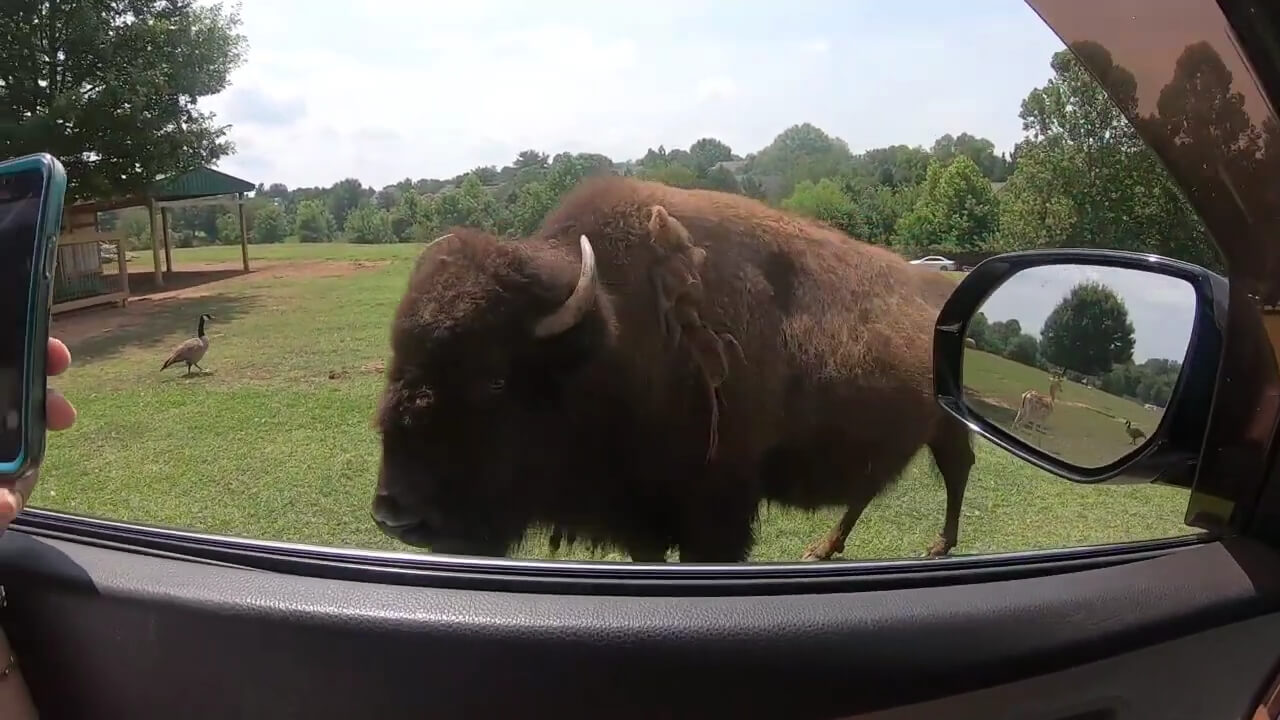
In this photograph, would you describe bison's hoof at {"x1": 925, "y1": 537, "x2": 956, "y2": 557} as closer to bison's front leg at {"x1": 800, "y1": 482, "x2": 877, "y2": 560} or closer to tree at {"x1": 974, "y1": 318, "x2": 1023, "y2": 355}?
bison's front leg at {"x1": 800, "y1": 482, "x2": 877, "y2": 560}

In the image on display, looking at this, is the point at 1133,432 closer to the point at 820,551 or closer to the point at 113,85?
the point at 820,551

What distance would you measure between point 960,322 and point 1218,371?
843 mm

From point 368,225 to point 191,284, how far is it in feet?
1.67

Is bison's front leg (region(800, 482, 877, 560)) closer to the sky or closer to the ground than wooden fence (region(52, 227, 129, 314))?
closer to the ground

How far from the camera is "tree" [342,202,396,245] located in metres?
2.33

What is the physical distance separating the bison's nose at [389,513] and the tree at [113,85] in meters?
1.05

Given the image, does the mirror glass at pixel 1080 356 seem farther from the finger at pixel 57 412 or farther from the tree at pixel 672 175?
the finger at pixel 57 412

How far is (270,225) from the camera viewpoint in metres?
2.30

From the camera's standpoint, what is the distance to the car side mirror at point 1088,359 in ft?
4.28

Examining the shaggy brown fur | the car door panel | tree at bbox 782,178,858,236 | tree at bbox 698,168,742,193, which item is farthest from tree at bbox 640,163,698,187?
the car door panel

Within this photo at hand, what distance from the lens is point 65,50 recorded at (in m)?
1.94

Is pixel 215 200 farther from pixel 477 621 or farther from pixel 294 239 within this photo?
pixel 477 621

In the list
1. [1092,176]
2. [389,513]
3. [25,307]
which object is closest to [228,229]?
[389,513]

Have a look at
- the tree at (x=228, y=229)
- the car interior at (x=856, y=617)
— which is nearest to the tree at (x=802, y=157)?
the car interior at (x=856, y=617)
